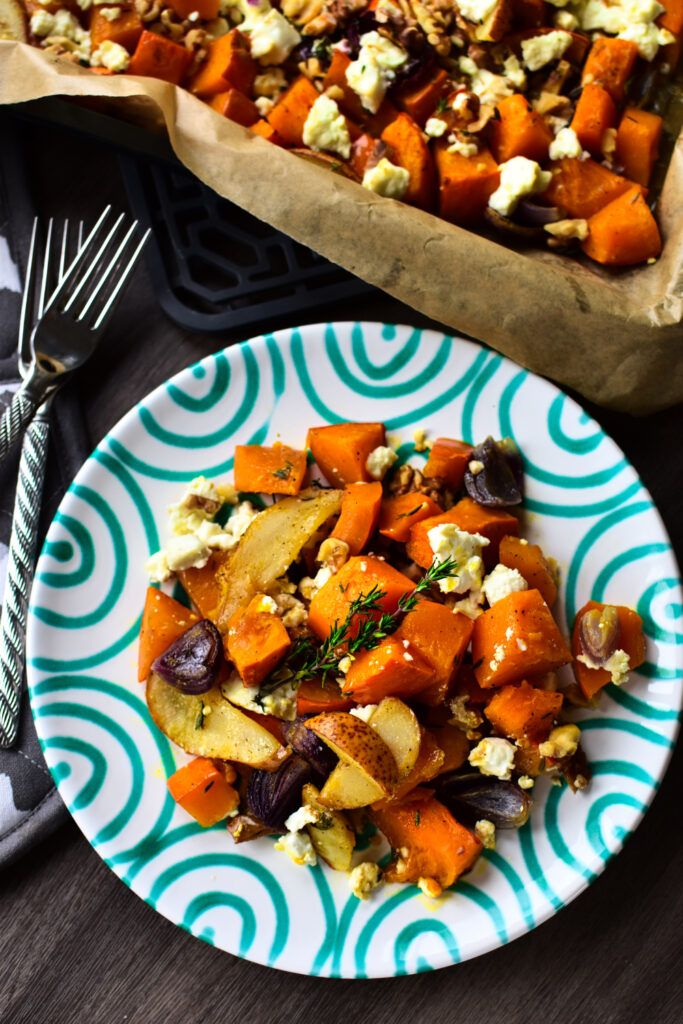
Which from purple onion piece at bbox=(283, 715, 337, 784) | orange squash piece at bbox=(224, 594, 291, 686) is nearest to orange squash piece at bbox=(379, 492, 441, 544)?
orange squash piece at bbox=(224, 594, 291, 686)

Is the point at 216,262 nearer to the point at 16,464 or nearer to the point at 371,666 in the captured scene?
the point at 16,464

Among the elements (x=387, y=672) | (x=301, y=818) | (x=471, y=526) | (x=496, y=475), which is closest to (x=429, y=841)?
(x=301, y=818)

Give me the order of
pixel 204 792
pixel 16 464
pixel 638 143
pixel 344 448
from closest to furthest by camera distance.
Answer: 1. pixel 204 792
2. pixel 344 448
3. pixel 638 143
4. pixel 16 464

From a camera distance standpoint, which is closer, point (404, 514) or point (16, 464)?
point (404, 514)

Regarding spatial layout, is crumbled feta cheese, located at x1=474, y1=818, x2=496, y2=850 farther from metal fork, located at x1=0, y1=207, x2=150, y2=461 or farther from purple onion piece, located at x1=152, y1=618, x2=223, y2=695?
metal fork, located at x1=0, y1=207, x2=150, y2=461

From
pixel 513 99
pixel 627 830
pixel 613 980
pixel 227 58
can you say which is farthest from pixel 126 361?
pixel 613 980

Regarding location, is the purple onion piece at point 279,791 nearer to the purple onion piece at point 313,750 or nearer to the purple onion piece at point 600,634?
the purple onion piece at point 313,750

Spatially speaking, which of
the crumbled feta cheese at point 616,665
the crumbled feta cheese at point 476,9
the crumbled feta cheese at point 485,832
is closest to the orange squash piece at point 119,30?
the crumbled feta cheese at point 476,9
